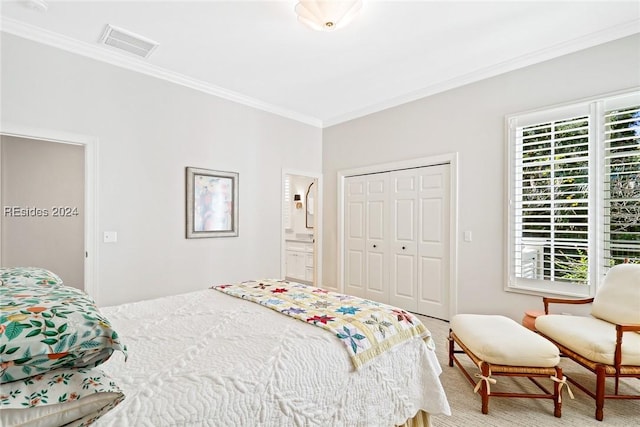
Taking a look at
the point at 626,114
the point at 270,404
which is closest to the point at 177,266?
the point at 270,404

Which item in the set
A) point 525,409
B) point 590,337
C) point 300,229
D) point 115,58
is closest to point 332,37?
point 115,58

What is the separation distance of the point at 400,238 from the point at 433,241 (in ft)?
1.55

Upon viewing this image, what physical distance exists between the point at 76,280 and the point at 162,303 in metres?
3.27

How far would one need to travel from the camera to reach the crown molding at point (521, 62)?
2.72 m

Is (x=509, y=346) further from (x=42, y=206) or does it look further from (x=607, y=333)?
(x=42, y=206)

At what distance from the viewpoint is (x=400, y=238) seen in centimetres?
431

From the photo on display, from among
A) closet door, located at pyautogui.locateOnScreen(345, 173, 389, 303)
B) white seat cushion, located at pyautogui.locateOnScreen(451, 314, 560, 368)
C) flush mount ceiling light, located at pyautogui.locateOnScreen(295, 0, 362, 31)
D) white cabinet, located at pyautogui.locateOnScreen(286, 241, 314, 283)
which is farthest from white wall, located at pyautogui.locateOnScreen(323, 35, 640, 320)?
white cabinet, located at pyautogui.locateOnScreen(286, 241, 314, 283)

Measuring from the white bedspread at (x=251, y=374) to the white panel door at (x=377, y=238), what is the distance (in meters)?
2.76

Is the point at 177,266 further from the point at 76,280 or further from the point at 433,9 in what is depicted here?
the point at 433,9

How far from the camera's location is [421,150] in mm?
4082

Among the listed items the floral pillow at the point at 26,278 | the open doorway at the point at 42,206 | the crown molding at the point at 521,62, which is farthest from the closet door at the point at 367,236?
the floral pillow at the point at 26,278

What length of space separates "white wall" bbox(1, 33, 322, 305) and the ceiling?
240 mm

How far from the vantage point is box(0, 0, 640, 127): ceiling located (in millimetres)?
2482

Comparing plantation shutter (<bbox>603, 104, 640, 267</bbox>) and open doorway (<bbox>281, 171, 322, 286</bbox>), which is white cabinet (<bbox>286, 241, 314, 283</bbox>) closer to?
open doorway (<bbox>281, 171, 322, 286</bbox>)
